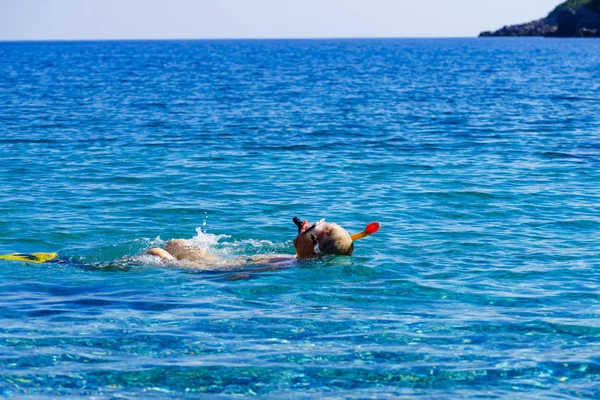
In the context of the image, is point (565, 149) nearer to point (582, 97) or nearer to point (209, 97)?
point (582, 97)

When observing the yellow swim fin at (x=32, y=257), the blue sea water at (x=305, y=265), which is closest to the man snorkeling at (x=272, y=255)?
the yellow swim fin at (x=32, y=257)

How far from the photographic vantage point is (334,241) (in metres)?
10.8

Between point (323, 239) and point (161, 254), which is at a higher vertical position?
point (323, 239)

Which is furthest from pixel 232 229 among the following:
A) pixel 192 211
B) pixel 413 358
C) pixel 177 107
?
pixel 177 107

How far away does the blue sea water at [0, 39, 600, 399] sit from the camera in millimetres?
7652

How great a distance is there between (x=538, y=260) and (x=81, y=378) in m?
7.00

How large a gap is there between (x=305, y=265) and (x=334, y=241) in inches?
26.4

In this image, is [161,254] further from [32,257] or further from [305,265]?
[305,265]

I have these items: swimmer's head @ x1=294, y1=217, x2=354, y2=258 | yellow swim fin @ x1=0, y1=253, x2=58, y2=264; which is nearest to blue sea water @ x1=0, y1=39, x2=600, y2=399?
yellow swim fin @ x1=0, y1=253, x2=58, y2=264

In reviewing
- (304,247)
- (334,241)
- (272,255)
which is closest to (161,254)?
(272,255)

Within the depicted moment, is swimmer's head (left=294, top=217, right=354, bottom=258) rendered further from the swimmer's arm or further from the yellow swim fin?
the yellow swim fin

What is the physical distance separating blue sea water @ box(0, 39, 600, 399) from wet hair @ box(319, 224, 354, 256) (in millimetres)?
337

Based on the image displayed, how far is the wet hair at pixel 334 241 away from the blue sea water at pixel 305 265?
0.34 m

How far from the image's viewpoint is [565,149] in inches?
915
